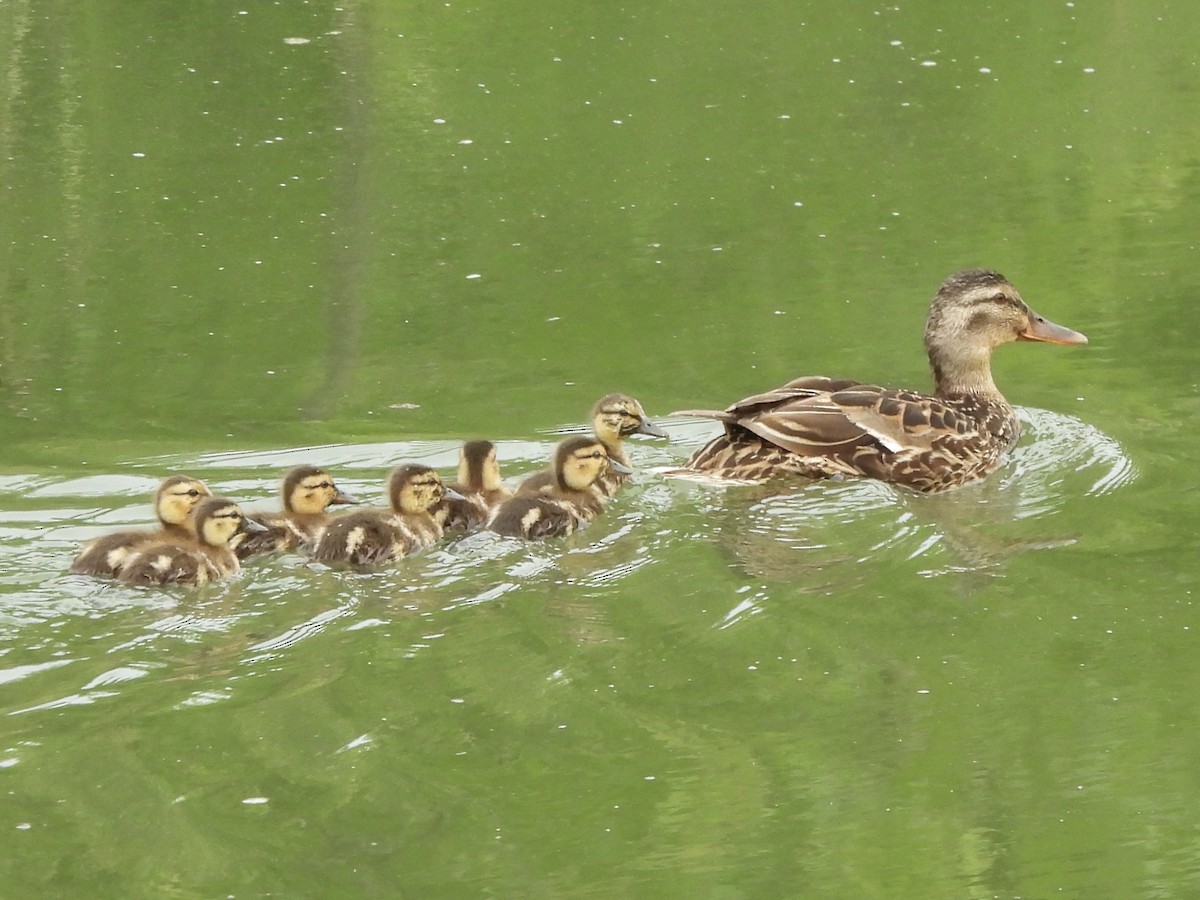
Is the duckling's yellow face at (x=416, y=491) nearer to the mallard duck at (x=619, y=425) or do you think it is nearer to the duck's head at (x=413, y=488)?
the duck's head at (x=413, y=488)

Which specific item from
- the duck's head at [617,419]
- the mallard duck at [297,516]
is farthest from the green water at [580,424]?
the duck's head at [617,419]

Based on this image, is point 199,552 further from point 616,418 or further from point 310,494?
point 616,418

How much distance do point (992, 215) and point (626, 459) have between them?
3297 millimetres

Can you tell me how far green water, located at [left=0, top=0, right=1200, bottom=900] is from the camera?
13.1 ft

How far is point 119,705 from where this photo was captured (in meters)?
4.43

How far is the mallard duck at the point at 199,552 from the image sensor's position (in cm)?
507

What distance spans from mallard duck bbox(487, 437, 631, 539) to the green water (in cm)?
7

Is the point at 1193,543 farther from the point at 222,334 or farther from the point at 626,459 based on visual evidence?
the point at 222,334

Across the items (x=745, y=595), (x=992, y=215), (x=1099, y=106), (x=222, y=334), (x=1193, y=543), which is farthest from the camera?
(x=1099, y=106)

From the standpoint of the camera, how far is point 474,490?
5.82 m

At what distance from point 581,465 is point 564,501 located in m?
0.13

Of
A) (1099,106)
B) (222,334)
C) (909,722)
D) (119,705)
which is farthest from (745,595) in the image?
(1099,106)

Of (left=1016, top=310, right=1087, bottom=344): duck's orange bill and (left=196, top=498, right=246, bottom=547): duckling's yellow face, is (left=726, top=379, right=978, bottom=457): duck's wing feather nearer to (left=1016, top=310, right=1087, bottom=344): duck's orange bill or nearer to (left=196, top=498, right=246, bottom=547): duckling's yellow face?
(left=1016, top=310, right=1087, bottom=344): duck's orange bill

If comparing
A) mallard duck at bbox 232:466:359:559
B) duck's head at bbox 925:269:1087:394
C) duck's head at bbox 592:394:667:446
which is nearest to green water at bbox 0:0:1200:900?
mallard duck at bbox 232:466:359:559
